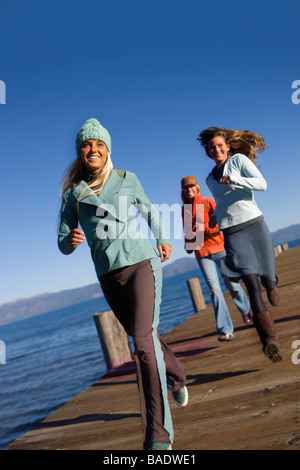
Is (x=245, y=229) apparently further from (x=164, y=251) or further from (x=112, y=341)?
(x=112, y=341)

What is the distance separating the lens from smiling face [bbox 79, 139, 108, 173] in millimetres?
2799

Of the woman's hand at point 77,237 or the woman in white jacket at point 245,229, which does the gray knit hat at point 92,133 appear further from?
the woman in white jacket at point 245,229

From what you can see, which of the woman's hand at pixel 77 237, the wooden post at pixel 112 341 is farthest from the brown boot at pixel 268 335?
the wooden post at pixel 112 341

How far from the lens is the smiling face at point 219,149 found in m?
3.75

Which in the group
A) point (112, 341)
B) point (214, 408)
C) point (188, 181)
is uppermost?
point (188, 181)

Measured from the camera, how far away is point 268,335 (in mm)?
3268

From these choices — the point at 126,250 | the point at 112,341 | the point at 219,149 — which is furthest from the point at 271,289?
the point at 112,341

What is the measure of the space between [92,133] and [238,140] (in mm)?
1685

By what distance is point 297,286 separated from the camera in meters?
8.77

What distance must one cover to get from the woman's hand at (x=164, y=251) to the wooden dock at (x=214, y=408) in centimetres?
117

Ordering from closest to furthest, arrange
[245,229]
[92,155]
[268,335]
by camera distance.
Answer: [92,155], [268,335], [245,229]
